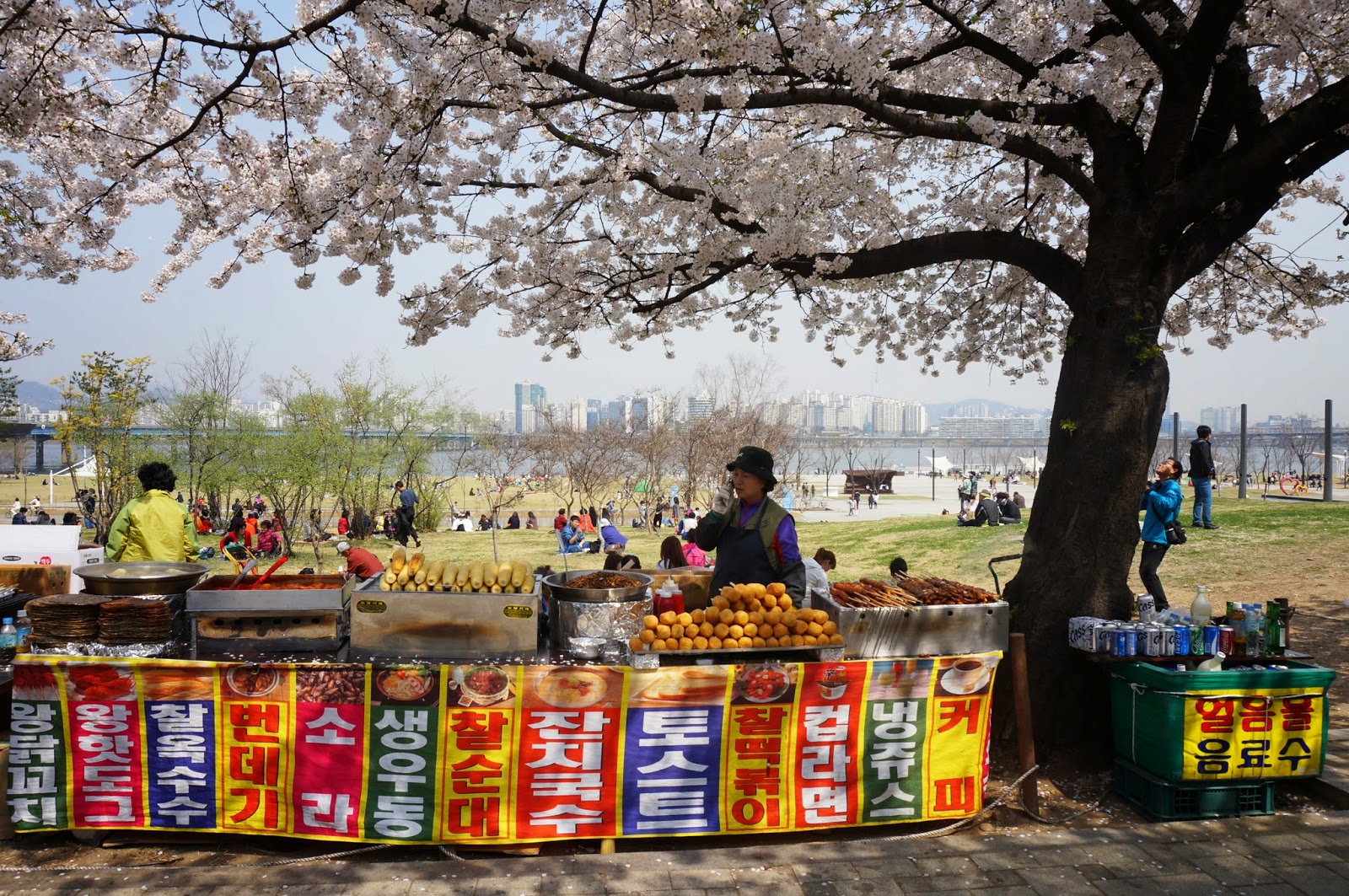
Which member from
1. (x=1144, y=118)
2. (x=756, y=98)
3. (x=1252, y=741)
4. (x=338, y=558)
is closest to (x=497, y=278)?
(x=756, y=98)

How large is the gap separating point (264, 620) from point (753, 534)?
→ 277 cm

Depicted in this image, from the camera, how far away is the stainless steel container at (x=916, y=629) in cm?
468

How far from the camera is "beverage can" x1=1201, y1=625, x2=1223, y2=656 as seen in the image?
5.05 m

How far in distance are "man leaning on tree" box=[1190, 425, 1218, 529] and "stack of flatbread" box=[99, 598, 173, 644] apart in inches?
585

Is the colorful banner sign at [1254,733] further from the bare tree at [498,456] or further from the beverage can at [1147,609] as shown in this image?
the bare tree at [498,456]

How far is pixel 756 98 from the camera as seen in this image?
5.25m

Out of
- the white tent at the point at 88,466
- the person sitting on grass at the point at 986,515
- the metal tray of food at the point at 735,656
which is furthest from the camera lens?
the person sitting on grass at the point at 986,515

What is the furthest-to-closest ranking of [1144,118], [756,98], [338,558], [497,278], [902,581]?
[338,558] → [497,278] → [1144,118] → [902,581] → [756,98]

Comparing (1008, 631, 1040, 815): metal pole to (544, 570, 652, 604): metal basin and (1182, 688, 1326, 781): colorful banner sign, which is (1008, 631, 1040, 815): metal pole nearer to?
(1182, 688, 1326, 781): colorful banner sign

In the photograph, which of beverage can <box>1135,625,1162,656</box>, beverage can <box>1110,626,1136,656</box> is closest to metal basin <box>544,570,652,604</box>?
beverage can <box>1110,626,1136,656</box>

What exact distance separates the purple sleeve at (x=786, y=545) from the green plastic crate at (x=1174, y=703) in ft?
6.62

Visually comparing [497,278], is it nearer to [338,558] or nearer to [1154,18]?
[1154,18]

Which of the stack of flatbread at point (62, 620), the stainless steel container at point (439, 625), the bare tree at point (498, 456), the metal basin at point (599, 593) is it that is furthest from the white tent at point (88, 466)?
the metal basin at point (599, 593)

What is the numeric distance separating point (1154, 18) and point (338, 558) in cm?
2065
